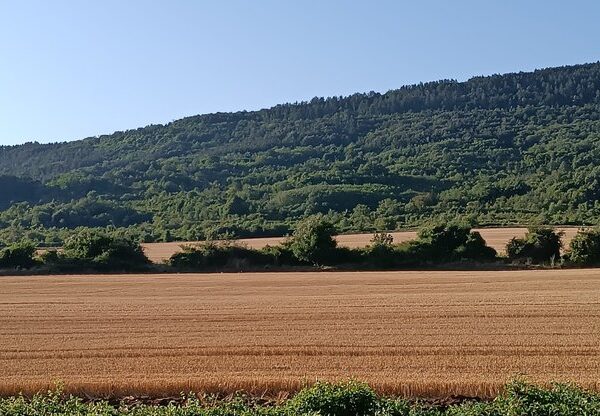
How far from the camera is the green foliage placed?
43.2 metres

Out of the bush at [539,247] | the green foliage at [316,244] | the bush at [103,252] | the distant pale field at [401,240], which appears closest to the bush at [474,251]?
the bush at [539,247]

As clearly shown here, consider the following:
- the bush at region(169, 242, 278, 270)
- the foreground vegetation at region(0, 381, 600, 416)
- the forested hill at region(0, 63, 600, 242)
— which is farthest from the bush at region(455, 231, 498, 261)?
the foreground vegetation at region(0, 381, 600, 416)

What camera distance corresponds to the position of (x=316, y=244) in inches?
1709

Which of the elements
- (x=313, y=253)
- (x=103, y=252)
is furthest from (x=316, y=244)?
(x=103, y=252)

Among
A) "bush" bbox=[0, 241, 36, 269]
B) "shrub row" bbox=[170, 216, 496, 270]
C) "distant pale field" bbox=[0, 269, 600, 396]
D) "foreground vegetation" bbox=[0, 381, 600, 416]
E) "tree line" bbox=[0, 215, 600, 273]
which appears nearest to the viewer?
"foreground vegetation" bbox=[0, 381, 600, 416]

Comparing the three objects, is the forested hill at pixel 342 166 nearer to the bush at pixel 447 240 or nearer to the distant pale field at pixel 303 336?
the bush at pixel 447 240

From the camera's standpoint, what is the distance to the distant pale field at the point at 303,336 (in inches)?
598

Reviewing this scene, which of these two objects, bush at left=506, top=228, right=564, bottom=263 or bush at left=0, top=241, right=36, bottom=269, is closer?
bush at left=506, top=228, right=564, bottom=263

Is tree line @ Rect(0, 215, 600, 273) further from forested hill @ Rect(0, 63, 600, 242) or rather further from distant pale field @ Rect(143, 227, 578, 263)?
forested hill @ Rect(0, 63, 600, 242)

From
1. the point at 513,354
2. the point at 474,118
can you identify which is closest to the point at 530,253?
the point at 513,354

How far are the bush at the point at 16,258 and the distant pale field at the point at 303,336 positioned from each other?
12822 mm

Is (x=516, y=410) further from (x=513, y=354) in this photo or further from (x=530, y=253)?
(x=530, y=253)

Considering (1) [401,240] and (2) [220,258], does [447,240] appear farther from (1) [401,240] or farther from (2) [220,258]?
(2) [220,258]

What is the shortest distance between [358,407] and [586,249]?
31.1m
